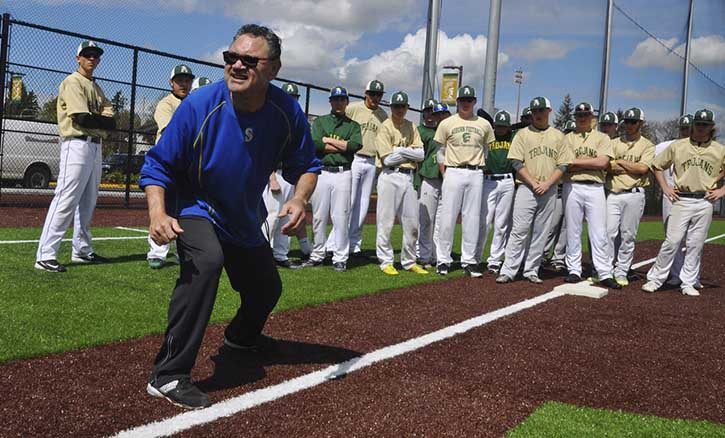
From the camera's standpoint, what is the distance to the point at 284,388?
392 cm

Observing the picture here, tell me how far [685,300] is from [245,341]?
20.3 ft

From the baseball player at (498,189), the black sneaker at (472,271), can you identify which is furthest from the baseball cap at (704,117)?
the black sneaker at (472,271)

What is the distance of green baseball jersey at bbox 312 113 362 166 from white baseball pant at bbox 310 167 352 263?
0.16 m

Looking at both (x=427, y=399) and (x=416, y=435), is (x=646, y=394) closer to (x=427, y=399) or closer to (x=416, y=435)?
(x=427, y=399)

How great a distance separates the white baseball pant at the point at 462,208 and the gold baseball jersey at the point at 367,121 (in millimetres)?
1136

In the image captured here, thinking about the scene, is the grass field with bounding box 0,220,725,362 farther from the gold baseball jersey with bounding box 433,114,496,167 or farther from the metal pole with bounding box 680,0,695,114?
the metal pole with bounding box 680,0,695,114

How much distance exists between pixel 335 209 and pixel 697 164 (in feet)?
15.6

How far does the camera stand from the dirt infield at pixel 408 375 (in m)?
3.38

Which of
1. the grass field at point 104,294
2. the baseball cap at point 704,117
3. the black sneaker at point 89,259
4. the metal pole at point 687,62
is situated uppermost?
the metal pole at point 687,62

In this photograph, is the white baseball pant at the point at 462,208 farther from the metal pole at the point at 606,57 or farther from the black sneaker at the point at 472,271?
the metal pole at the point at 606,57

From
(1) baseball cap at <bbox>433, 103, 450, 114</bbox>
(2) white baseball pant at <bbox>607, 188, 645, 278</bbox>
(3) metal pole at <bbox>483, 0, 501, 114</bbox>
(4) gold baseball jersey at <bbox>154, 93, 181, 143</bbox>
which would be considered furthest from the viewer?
(3) metal pole at <bbox>483, 0, 501, 114</bbox>

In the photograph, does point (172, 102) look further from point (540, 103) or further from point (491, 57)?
point (491, 57)

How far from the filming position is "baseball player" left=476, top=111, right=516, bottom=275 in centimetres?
957

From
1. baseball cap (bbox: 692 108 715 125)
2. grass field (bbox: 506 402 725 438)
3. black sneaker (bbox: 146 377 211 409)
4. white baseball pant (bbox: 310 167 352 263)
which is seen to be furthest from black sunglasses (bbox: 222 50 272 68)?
baseball cap (bbox: 692 108 715 125)
